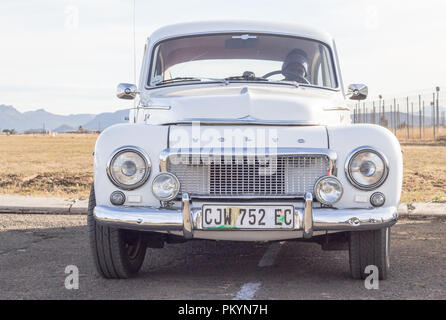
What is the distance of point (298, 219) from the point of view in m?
3.80

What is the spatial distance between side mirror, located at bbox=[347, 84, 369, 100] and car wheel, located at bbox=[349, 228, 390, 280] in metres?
1.72

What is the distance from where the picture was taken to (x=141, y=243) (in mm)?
4590

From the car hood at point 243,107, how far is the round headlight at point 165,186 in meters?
0.53

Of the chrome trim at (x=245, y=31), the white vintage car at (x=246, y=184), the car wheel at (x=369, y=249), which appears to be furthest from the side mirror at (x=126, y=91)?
the car wheel at (x=369, y=249)

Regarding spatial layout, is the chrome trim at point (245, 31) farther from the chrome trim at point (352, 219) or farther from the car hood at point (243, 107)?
the chrome trim at point (352, 219)

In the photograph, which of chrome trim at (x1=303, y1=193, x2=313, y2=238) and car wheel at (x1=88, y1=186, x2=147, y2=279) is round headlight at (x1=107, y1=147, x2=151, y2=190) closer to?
car wheel at (x1=88, y1=186, x2=147, y2=279)

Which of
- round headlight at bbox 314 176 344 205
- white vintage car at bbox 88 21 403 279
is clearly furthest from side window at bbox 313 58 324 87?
round headlight at bbox 314 176 344 205

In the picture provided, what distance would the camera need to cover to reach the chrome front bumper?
3.81 m

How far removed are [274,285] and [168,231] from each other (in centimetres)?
82

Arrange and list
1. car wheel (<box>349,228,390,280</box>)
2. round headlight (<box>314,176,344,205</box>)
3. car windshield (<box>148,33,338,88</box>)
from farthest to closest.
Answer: car windshield (<box>148,33,338,88</box>), car wheel (<box>349,228,390,280</box>), round headlight (<box>314,176,344,205</box>)

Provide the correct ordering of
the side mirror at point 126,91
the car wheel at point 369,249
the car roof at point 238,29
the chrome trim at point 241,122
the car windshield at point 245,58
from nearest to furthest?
1. the car wheel at point 369,249
2. the chrome trim at point 241,122
3. the side mirror at point 126,91
4. the car windshield at point 245,58
5. the car roof at point 238,29

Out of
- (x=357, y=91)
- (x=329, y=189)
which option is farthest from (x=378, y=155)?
(x=357, y=91)

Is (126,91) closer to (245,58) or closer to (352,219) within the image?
(245,58)

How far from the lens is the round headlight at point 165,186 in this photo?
3.93 meters
